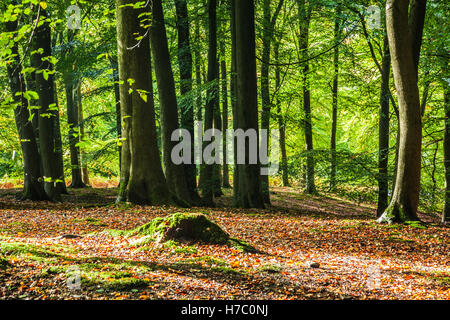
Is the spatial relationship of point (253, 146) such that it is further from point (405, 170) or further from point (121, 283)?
point (121, 283)

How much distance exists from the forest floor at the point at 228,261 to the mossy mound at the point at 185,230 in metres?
0.21

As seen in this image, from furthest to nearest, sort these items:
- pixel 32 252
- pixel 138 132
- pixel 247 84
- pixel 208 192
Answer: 1. pixel 208 192
2. pixel 247 84
3. pixel 138 132
4. pixel 32 252

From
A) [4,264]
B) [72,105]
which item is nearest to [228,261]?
[4,264]

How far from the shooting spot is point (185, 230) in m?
6.19

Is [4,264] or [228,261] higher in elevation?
[4,264]

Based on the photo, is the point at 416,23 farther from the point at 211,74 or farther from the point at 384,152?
the point at 211,74

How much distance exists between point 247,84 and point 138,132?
3752 mm

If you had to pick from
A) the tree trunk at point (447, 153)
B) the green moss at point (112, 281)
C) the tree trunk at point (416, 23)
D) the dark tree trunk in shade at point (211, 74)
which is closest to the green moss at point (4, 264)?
the green moss at point (112, 281)

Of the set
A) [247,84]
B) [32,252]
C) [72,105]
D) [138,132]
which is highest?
[72,105]

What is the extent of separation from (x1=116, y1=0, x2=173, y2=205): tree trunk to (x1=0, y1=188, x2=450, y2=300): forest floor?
0.94m

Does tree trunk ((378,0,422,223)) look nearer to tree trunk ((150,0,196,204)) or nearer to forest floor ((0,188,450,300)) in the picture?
forest floor ((0,188,450,300))

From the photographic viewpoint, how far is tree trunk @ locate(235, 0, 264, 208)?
11680mm

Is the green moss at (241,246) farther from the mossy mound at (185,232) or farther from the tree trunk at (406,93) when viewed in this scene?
the tree trunk at (406,93)

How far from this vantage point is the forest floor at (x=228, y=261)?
152 inches
